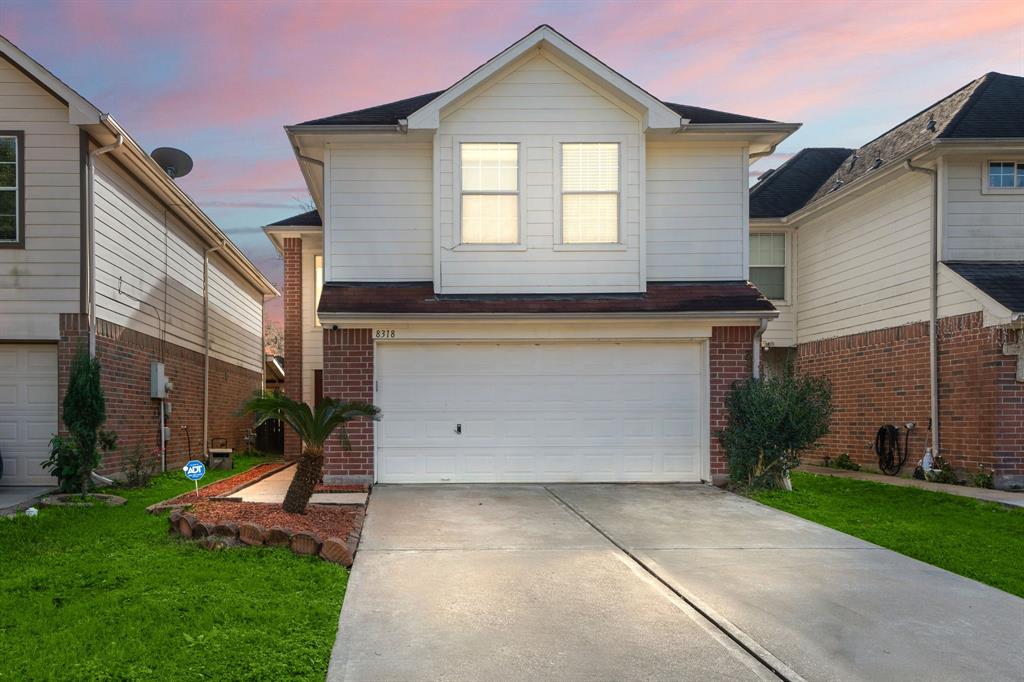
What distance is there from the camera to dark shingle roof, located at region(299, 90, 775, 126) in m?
12.4

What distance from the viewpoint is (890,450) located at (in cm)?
1480

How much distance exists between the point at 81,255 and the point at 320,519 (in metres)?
6.15

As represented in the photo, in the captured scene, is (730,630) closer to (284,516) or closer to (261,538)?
(261,538)

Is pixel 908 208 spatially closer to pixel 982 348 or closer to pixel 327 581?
pixel 982 348

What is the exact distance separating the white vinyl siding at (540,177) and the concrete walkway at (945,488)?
18.8ft

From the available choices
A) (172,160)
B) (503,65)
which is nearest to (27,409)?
(172,160)

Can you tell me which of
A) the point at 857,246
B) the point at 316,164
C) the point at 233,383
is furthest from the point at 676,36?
the point at 233,383

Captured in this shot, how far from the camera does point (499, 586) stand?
6.15 m

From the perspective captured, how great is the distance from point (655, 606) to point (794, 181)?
54.4ft

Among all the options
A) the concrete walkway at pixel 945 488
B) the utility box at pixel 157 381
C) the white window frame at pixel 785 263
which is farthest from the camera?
the white window frame at pixel 785 263

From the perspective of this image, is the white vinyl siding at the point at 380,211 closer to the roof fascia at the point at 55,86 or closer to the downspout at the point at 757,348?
the roof fascia at the point at 55,86

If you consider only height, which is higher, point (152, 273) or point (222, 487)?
point (152, 273)

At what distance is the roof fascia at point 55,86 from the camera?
1122 cm

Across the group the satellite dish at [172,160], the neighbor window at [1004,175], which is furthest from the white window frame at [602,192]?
the satellite dish at [172,160]
